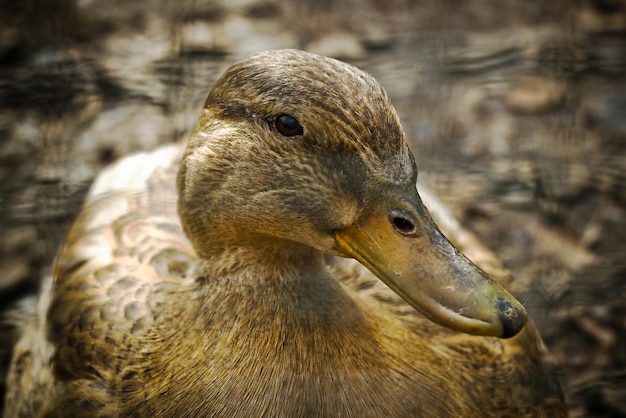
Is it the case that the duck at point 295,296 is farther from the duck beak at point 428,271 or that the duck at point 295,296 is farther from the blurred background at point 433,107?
the blurred background at point 433,107

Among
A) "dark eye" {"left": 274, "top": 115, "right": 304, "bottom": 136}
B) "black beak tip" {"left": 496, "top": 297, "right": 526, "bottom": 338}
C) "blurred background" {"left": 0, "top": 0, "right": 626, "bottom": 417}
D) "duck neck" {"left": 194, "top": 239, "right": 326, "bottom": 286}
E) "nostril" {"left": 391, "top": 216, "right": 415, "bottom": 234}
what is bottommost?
"blurred background" {"left": 0, "top": 0, "right": 626, "bottom": 417}

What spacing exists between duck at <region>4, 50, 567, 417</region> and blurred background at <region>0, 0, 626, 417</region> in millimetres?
875

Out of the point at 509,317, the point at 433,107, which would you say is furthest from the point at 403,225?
the point at 433,107

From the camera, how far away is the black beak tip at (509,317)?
4.99ft

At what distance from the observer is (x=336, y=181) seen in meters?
1.60

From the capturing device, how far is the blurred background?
3.08 meters

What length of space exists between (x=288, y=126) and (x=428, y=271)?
15.5 inches

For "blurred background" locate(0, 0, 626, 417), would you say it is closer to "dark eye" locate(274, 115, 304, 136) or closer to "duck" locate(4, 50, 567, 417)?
"duck" locate(4, 50, 567, 417)

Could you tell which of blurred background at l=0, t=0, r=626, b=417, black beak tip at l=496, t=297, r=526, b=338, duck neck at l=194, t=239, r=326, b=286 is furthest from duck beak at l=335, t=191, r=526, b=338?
blurred background at l=0, t=0, r=626, b=417

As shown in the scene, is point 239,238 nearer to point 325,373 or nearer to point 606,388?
point 325,373

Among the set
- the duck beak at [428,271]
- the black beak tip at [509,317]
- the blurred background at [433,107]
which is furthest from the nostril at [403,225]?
the blurred background at [433,107]

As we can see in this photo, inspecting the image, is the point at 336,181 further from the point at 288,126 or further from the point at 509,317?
the point at 509,317

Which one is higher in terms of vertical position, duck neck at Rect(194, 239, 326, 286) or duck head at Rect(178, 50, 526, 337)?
duck head at Rect(178, 50, 526, 337)

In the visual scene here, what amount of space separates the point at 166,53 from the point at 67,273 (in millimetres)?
1409
